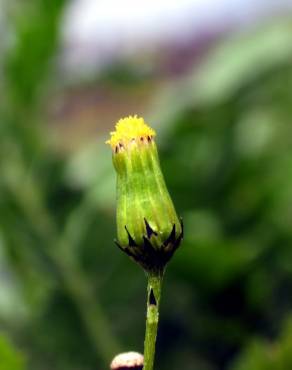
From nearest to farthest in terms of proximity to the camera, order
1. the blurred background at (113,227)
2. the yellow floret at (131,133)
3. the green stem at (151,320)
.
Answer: the green stem at (151,320) → the yellow floret at (131,133) → the blurred background at (113,227)

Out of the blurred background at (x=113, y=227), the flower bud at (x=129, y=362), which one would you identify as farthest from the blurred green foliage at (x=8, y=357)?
the blurred background at (x=113, y=227)

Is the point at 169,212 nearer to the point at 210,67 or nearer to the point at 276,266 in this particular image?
the point at 276,266

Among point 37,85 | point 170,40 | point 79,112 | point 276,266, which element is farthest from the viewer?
point 170,40

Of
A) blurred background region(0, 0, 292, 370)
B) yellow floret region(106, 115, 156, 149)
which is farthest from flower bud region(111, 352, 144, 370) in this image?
blurred background region(0, 0, 292, 370)

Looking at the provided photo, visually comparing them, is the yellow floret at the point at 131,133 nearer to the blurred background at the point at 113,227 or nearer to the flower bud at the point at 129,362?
the flower bud at the point at 129,362

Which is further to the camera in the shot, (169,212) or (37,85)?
(37,85)

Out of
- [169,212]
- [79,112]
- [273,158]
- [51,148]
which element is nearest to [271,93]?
[273,158]

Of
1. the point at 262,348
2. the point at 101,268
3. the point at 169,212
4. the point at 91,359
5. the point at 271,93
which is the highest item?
the point at 271,93
